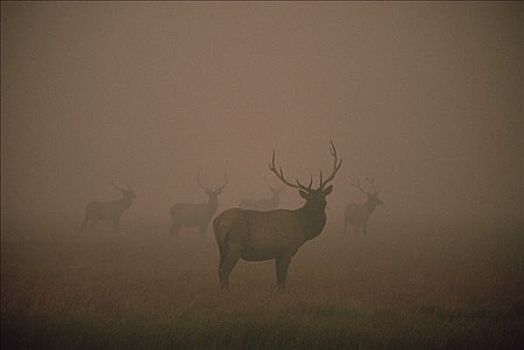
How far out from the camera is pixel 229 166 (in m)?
7.35

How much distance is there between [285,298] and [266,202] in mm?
5880

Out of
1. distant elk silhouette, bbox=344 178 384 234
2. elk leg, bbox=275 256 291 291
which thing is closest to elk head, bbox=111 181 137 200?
distant elk silhouette, bbox=344 178 384 234

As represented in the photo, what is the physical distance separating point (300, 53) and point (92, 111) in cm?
521

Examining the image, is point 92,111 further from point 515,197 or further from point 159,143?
point 515,197

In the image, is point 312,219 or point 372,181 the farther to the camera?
point 372,181

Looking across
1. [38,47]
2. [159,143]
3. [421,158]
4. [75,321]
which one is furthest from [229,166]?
[38,47]

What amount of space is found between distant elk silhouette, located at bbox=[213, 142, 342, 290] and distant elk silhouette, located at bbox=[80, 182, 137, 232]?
5.95 metres

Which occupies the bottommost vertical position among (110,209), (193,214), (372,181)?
(193,214)

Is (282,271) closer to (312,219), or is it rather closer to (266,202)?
(312,219)

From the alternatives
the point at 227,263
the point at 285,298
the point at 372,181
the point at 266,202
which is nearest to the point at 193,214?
the point at 266,202

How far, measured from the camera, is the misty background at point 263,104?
19.1ft

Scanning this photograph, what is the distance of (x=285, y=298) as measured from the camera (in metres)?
4.21

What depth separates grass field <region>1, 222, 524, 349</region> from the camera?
3.43 metres

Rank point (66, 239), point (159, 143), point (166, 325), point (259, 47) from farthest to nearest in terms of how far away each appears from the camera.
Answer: point (159, 143), point (259, 47), point (66, 239), point (166, 325)
